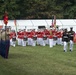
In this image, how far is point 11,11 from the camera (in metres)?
65.6

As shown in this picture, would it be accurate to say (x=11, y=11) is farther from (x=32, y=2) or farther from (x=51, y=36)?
(x=51, y=36)

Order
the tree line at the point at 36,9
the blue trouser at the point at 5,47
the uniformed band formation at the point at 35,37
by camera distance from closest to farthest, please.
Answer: the blue trouser at the point at 5,47 → the uniformed band formation at the point at 35,37 → the tree line at the point at 36,9

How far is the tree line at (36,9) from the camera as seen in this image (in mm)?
65375

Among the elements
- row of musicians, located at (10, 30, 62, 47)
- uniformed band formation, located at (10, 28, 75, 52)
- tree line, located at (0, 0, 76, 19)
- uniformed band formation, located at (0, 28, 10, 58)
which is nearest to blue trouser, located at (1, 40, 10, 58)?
uniformed band formation, located at (0, 28, 10, 58)

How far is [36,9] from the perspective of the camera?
68.0 metres

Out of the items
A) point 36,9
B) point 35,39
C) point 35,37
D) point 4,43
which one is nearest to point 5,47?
point 4,43

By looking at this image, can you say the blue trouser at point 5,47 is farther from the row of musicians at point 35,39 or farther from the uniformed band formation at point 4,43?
the row of musicians at point 35,39

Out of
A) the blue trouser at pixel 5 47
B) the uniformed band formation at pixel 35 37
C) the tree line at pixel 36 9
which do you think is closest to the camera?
the blue trouser at pixel 5 47

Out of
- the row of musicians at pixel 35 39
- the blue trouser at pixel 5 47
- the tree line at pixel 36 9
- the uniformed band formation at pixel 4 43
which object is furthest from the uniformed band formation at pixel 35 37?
the tree line at pixel 36 9

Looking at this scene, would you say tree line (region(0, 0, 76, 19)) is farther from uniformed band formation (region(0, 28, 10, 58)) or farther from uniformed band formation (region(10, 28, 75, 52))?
uniformed band formation (region(0, 28, 10, 58))

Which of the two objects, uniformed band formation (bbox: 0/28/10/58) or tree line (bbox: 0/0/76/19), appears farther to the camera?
tree line (bbox: 0/0/76/19)

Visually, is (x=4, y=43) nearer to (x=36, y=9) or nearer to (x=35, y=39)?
(x=35, y=39)

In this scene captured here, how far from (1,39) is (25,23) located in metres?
27.9

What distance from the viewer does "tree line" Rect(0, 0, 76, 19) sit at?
6538 centimetres
